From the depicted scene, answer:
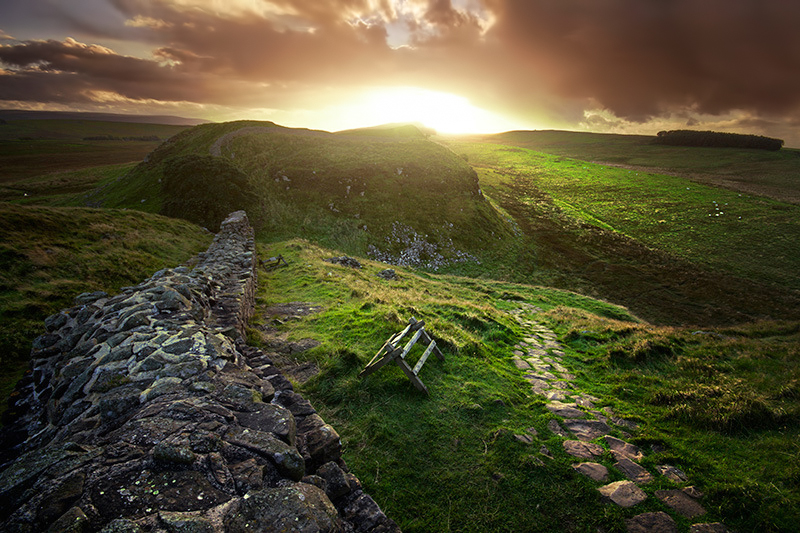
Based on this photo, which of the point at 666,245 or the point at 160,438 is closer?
the point at 160,438

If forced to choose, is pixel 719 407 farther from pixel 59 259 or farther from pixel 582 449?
pixel 59 259

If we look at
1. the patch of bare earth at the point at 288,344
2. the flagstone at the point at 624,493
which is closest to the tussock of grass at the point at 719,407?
the flagstone at the point at 624,493

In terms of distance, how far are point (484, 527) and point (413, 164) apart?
40175mm

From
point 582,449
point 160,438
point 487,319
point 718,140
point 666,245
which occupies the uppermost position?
point 718,140

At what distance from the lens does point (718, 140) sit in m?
119

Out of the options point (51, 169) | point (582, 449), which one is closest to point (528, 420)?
point (582, 449)

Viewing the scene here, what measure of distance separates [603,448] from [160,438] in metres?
7.58

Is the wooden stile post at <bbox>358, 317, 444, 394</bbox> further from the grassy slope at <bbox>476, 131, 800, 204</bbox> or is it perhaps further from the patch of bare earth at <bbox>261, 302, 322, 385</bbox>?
the grassy slope at <bbox>476, 131, 800, 204</bbox>

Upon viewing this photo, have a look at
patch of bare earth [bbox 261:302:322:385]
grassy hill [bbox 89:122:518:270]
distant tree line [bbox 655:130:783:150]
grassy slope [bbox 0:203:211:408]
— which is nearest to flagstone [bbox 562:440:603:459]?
patch of bare earth [bbox 261:302:322:385]

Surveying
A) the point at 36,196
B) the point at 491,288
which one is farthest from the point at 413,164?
the point at 36,196

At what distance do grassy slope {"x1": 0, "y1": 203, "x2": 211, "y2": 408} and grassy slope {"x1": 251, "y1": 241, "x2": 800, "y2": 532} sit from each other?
712 centimetres

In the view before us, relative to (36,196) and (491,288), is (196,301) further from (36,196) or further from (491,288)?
(36,196)

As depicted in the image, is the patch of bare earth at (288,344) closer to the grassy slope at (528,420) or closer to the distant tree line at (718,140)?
the grassy slope at (528,420)

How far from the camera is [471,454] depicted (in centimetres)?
597
